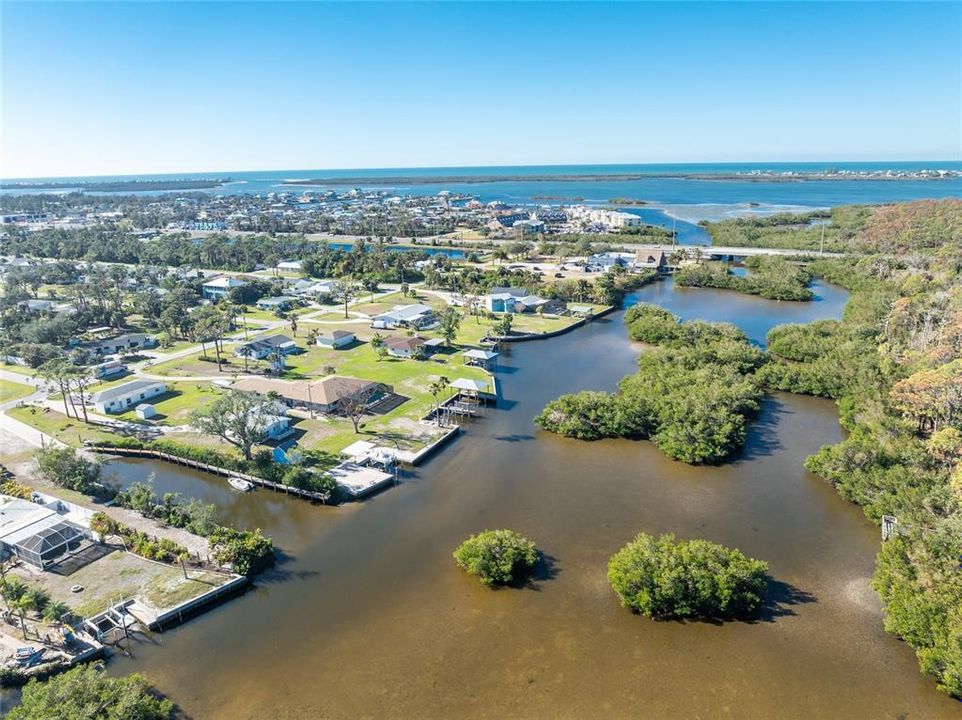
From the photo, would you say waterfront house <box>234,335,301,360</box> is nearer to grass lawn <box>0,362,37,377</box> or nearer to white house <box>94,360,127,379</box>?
white house <box>94,360,127,379</box>

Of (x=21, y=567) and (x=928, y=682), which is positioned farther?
(x=21, y=567)

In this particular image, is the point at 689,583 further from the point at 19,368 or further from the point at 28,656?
the point at 19,368

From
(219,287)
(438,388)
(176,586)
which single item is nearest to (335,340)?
(438,388)

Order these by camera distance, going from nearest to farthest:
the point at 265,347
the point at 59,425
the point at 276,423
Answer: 1. the point at 276,423
2. the point at 59,425
3. the point at 265,347

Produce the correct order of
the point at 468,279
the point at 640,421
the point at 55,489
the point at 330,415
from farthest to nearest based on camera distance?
the point at 468,279
the point at 330,415
the point at 640,421
the point at 55,489

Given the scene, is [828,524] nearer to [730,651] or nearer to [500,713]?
[730,651]

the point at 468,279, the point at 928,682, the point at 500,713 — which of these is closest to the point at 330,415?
the point at 500,713
